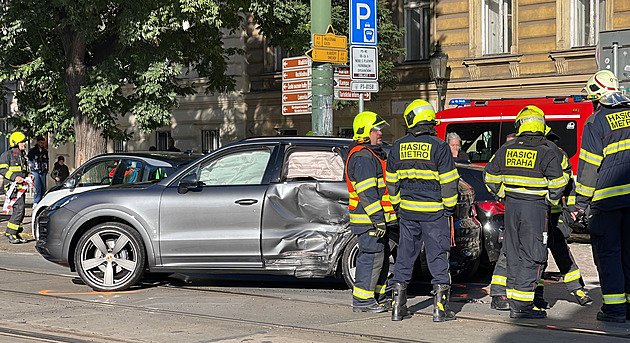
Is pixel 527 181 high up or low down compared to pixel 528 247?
up

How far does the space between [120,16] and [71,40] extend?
1.28m

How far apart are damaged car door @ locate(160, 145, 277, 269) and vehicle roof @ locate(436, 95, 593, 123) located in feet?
25.4

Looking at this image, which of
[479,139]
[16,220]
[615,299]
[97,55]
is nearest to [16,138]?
[16,220]

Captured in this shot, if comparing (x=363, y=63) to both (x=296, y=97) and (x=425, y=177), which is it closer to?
(x=296, y=97)

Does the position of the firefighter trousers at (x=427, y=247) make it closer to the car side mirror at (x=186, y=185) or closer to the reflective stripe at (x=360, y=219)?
the reflective stripe at (x=360, y=219)

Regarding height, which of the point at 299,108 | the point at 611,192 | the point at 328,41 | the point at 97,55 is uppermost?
the point at 97,55

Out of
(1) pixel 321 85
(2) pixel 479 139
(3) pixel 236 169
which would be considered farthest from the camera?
(2) pixel 479 139

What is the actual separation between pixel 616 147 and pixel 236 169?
13.1 feet

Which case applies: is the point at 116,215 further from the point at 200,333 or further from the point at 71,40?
the point at 71,40

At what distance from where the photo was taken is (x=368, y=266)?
8.81 meters

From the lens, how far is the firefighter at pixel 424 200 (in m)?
8.34

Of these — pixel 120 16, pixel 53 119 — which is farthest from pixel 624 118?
pixel 53 119

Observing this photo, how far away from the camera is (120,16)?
17062 mm

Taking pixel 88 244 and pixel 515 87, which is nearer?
pixel 88 244
